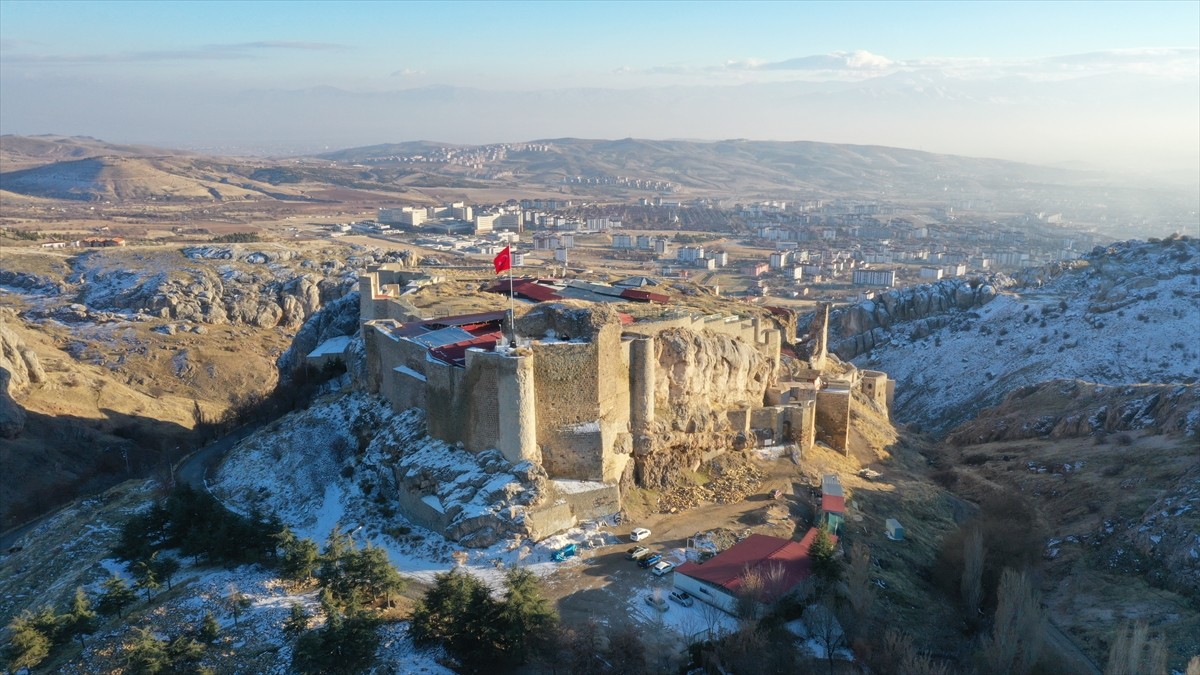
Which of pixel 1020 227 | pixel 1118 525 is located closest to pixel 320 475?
pixel 1118 525

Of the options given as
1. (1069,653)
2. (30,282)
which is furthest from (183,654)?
(30,282)

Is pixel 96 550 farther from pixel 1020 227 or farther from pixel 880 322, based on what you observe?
pixel 1020 227

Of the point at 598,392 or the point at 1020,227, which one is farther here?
the point at 1020,227

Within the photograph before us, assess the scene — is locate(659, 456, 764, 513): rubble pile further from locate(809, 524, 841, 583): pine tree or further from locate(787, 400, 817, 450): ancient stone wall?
locate(809, 524, 841, 583): pine tree

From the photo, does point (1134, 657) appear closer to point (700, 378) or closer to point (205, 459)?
point (700, 378)

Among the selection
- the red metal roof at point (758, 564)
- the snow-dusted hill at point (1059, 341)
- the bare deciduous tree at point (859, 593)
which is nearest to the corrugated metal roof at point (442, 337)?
the red metal roof at point (758, 564)

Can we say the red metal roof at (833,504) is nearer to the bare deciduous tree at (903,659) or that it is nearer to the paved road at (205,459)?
the bare deciduous tree at (903,659)
